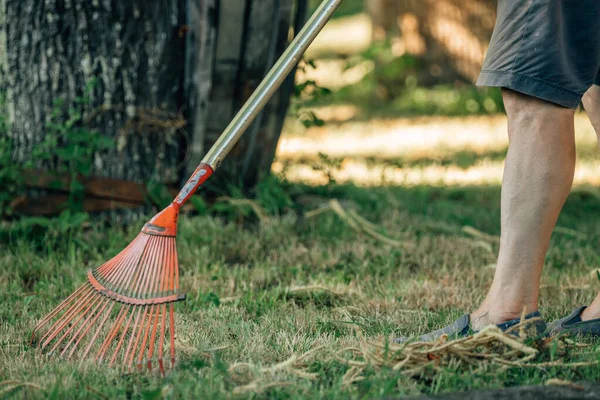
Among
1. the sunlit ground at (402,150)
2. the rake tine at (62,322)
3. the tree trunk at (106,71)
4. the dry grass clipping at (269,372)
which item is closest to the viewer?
the dry grass clipping at (269,372)

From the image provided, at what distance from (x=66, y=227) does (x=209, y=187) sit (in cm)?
75

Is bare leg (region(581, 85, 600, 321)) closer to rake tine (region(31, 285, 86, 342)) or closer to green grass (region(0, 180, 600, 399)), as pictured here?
green grass (region(0, 180, 600, 399))

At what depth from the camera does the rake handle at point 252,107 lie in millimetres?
2346

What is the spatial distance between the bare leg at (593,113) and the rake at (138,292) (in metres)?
0.98

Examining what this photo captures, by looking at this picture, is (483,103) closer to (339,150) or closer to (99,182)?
(339,150)

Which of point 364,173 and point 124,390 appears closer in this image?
point 124,390

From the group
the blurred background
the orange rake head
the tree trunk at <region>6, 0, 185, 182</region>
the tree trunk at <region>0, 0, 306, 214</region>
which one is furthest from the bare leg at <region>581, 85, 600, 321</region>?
the tree trunk at <region>6, 0, 185, 182</region>

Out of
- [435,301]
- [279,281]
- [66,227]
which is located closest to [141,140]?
[66,227]

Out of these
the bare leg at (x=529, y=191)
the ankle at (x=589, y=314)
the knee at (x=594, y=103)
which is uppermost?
the knee at (x=594, y=103)

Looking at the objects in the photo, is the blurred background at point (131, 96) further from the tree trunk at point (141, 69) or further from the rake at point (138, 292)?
the rake at point (138, 292)

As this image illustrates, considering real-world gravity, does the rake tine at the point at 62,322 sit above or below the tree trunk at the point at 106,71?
below

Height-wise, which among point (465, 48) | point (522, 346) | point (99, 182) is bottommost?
point (522, 346)

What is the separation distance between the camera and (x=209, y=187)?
3689mm

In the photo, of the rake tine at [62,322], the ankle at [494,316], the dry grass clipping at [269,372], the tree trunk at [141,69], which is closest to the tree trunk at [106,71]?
the tree trunk at [141,69]
